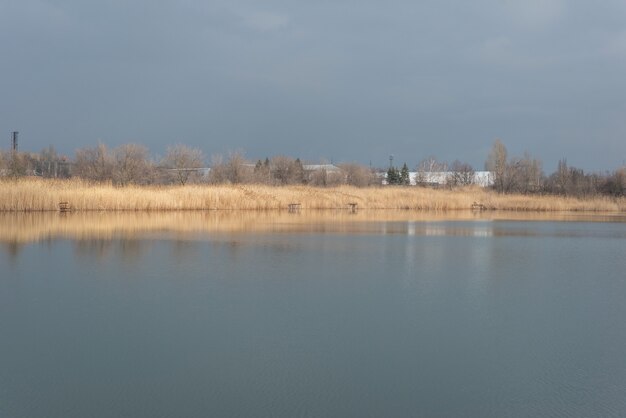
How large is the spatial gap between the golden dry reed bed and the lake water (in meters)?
11.4

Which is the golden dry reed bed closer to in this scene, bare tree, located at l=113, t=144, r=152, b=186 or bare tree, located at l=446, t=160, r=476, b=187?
bare tree, located at l=113, t=144, r=152, b=186

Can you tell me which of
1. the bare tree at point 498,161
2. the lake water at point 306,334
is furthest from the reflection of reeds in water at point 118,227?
the bare tree at point 498,161

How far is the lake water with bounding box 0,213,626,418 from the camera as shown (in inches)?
149

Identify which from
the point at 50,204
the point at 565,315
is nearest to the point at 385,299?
the point at 565,315

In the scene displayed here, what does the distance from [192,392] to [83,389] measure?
692 mm

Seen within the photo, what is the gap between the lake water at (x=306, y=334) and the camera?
149 inches

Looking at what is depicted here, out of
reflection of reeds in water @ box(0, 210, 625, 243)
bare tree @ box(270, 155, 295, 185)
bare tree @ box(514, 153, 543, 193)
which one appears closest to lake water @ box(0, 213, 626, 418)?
reflection of reeds in water @ box(0, 210, 625, 243)

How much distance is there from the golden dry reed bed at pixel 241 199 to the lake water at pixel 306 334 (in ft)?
37.4

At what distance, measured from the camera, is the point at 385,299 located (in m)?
6.79

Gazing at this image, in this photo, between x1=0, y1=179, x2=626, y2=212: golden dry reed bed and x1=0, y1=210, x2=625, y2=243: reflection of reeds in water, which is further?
x1=0, y1=179, x2=626, y2=212: golden dry reed bed

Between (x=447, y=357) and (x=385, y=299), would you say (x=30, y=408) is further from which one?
(x=385, y=299)

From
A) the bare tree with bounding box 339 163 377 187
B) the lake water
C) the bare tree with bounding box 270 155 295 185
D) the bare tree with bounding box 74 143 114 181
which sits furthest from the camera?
the bare tree with bounding box 339 163 377 187

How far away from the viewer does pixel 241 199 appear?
25.8 meters

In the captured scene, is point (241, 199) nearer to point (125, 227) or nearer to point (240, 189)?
point (240, 189)
